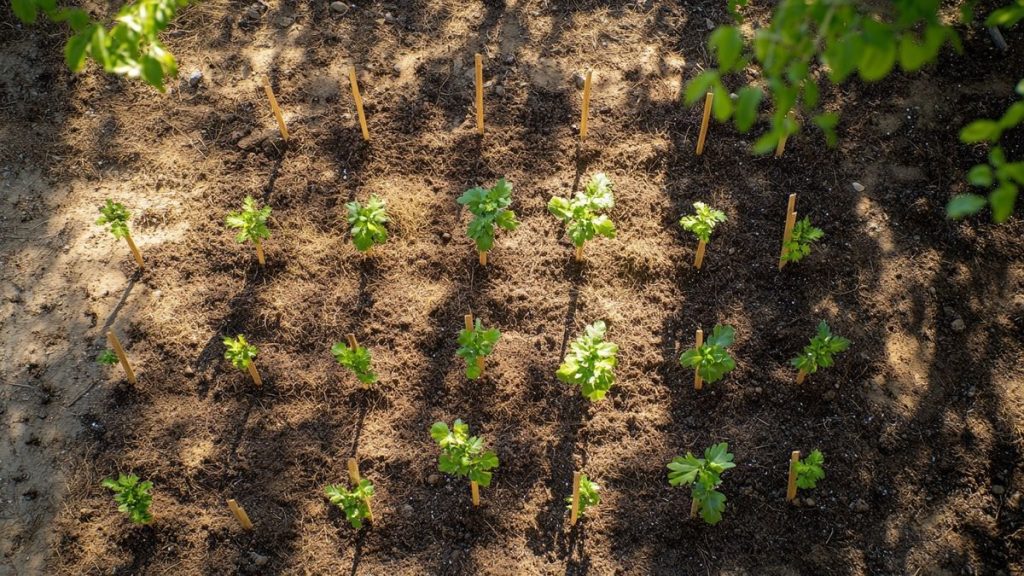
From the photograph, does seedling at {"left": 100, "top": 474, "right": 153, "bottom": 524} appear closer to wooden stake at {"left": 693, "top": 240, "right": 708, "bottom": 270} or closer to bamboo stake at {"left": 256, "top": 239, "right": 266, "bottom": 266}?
bamboo stake at {"left": 256, "top": 239, "right": 266, "bottom": 266}

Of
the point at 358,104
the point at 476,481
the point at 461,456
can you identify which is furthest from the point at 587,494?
the point at 358,104

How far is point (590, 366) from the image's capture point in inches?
147

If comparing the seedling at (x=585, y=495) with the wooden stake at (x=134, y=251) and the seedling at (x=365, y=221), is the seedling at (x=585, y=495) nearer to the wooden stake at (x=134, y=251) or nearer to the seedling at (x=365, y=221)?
the seedling at (x=365, y=221)

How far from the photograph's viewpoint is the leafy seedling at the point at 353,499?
3641 millimetres

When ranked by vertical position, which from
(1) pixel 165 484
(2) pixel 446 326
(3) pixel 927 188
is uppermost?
(3) pixel 927 188

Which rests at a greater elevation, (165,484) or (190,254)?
(190,254)

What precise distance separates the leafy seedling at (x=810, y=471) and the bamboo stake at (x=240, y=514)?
279cm

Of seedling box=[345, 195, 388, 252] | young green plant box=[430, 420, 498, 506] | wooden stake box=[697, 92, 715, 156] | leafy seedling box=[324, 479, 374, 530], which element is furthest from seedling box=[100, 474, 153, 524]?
wooden stake box=[697, 92, 715, 156]

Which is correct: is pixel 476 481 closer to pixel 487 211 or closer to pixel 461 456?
pixel 461 456

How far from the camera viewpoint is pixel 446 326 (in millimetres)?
4531

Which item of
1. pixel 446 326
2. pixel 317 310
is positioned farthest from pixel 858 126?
pixel 317 310

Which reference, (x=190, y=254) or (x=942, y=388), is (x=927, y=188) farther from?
(x=190, y=254)

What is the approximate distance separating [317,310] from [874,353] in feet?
11.0

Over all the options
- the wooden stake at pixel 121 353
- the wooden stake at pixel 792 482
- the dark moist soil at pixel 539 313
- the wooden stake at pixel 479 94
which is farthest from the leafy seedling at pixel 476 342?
the wooden stake at pixel 121 353
